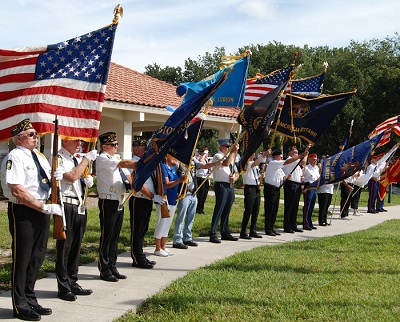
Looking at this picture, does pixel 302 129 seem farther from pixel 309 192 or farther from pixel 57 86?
pixel 57 86

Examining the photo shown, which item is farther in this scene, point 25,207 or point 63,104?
point 63,104

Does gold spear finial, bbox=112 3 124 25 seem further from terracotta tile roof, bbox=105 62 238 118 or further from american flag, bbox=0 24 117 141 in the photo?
terracotta tile roof, bbox=105 62 238 118

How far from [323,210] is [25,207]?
1080 cm

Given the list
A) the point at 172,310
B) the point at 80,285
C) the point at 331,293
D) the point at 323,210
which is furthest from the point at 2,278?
the point at 323,210

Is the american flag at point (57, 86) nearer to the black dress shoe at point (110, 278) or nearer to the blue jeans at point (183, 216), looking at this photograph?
the black dress shoe at point (110, 278)

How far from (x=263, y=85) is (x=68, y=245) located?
604 centimetres

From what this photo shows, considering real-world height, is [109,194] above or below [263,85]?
below

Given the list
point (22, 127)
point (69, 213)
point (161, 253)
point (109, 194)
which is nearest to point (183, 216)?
point (161, 253)

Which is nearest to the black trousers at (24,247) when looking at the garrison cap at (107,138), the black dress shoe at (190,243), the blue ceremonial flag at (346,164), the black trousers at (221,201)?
the garrison cap at (107,138)

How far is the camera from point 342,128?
143 feet

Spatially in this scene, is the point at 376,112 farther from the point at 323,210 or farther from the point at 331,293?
the point at 331,293

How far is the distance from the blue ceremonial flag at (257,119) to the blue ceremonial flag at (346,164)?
5036mm

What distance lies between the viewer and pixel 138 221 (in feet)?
27.1

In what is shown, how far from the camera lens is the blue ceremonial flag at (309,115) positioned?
11398 mm
